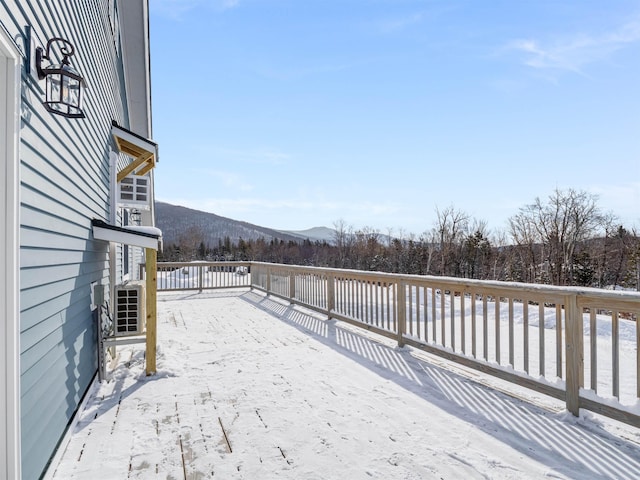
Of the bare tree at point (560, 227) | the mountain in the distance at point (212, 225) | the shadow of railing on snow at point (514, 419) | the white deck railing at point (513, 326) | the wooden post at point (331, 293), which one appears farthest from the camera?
the mountain in the distance at point (212, 225)

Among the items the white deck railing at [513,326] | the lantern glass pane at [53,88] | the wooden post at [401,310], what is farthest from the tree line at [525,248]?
the lantern glass pane at [53,88]

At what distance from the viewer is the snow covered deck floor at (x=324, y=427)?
2.04 m

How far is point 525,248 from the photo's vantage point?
101ft

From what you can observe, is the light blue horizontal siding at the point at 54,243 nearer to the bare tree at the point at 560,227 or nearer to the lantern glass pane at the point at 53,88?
the lantern glass pane at the point at 53,88

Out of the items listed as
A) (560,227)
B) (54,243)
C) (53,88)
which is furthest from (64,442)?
(560,227)

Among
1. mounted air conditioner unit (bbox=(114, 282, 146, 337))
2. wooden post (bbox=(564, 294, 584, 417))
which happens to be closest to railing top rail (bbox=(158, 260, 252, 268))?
mounted air conditioner unit (bbox=(114, 282, 146, 337))

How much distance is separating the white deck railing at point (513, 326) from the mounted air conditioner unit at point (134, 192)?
3.20m

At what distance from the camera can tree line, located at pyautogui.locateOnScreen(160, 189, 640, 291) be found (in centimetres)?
2712

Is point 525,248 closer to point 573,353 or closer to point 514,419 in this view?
point 573,353

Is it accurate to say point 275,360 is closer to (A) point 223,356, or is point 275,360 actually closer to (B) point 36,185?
(A) point 223,356

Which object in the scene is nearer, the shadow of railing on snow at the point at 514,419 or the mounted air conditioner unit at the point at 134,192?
the shadow of railing on snow at the point at 514,419

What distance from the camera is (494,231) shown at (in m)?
39.3

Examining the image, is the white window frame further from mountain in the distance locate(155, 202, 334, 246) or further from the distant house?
mountain in the distance locate(155, 202, 334, 246)

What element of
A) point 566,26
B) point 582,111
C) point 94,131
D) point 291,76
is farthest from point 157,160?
point 582,111
